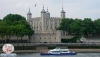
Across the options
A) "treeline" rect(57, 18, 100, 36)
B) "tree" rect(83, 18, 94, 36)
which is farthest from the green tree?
"tree" rect(83, 18, 94, 36)

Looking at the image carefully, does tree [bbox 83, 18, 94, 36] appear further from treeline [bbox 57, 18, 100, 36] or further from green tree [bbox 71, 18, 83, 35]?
green tree [bbox 71, 18, 83, 35]

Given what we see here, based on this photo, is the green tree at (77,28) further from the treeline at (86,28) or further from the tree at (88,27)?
the tree at (88,27)

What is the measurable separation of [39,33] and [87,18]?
17836mm

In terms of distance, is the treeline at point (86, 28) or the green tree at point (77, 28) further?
the green tree at point (77, 28)

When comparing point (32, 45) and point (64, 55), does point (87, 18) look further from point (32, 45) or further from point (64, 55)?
point (64, 55)

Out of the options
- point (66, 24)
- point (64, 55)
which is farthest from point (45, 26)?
point (64, 55)

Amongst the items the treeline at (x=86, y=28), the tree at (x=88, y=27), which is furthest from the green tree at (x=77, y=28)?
the tree at (x=88, y=27)

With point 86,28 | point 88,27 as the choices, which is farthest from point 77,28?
point 88,27

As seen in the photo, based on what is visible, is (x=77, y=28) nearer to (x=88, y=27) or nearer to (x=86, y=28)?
(x=86, y=28)

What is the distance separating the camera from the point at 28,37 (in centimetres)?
9450

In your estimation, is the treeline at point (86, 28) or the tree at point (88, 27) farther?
the tree at point (88, 27)

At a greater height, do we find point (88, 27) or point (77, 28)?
point (88, 27)

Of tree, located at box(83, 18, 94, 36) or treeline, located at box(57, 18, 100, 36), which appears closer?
treeline, located at box(57, 18, 100, 36)

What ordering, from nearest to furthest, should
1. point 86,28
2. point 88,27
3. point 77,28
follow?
point 86,28
point 88,27
point 77,28
